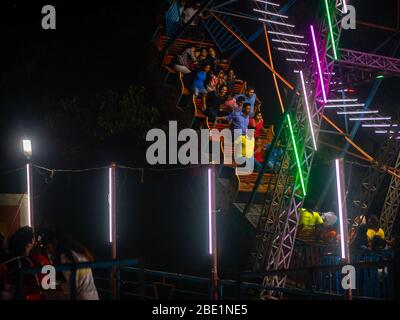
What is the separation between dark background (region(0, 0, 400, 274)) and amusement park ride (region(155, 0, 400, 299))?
34.7 inches

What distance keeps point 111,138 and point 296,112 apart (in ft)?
21.0

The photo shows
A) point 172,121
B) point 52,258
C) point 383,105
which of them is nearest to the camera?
point 52,258

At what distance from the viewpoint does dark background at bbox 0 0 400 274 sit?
17.8 meters

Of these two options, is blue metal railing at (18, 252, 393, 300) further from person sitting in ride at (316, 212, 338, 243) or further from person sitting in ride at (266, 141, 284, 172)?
person sitting in ride at (266, 141, 284, 172)

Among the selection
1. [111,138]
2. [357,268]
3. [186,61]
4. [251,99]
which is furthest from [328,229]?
[357,268]

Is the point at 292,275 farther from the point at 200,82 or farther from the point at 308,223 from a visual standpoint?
the point at 200,82

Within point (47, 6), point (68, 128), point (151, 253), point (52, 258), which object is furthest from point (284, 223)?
point (47, 6)

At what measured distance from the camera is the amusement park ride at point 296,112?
571 inches

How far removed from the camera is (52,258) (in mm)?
10031

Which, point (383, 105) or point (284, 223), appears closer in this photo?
point (284, 223)

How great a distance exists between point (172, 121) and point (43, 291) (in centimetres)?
993

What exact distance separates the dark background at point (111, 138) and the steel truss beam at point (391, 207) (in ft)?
4.64

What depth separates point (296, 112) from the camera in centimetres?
1488
